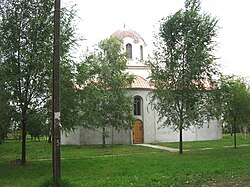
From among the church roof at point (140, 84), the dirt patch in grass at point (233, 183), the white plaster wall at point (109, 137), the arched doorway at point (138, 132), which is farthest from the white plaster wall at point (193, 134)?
the dirt patch in grass at point (233, 183)

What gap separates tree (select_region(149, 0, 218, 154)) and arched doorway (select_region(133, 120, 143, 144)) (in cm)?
1549

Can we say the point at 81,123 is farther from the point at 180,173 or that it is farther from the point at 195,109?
the point at 195,109

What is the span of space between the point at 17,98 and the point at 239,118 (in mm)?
18481

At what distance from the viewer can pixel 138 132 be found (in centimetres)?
3766

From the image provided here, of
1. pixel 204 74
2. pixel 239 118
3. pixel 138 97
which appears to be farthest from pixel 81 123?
pixel 138 97

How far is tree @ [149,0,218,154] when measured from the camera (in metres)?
21.4

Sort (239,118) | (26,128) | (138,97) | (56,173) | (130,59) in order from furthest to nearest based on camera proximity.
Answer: (130,59)
(138,97)
(239,118)
(26,128)
(56,173)

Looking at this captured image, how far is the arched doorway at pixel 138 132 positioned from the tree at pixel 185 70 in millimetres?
15492

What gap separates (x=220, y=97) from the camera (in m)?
21.9

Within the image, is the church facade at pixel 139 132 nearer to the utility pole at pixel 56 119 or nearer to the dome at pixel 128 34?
the dome at pixel 128 34

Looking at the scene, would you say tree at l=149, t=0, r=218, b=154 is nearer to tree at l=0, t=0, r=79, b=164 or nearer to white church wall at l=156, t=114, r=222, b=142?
tree at l=0, t=0, r=79, b=164

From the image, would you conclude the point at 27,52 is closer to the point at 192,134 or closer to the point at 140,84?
the point at 140,84

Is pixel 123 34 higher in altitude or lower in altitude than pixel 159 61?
higher

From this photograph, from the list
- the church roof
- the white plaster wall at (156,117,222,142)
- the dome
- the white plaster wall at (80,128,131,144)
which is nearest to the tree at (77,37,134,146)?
the church roof
